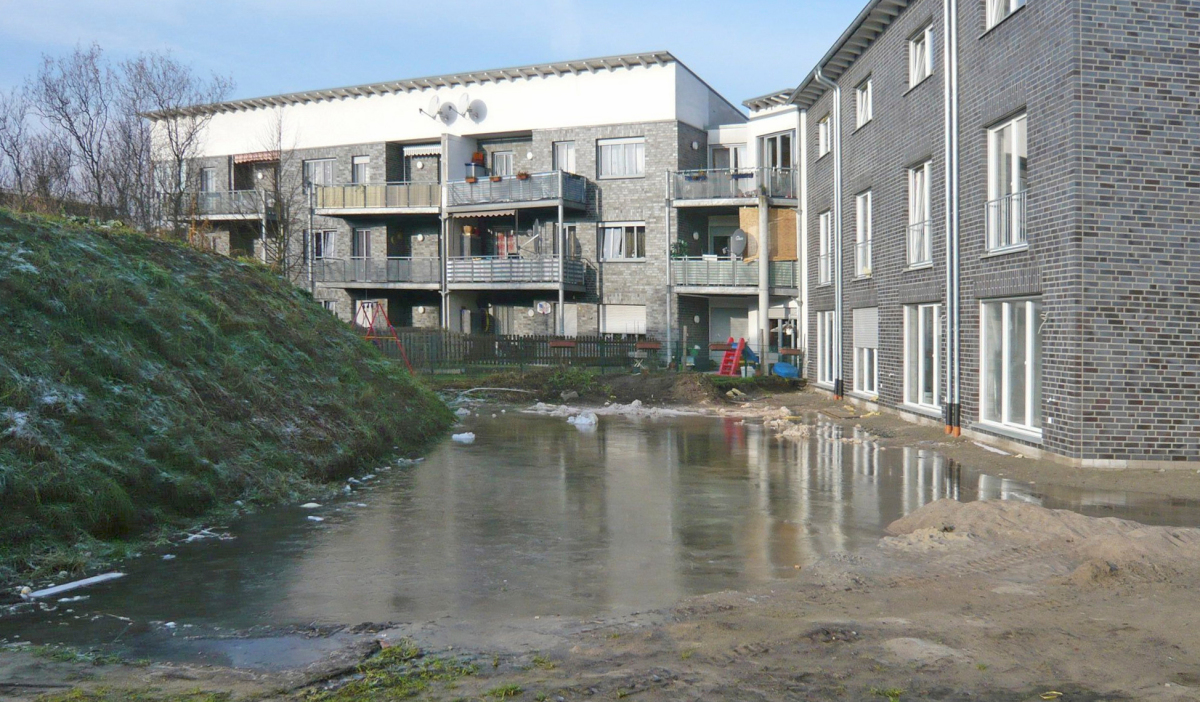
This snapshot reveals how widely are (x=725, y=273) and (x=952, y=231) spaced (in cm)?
1810

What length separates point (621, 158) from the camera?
35844 millimetres

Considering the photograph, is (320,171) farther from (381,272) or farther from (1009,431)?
(1009,431)

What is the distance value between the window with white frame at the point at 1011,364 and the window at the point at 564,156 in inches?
934

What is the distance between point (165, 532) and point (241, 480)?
1.63 metres

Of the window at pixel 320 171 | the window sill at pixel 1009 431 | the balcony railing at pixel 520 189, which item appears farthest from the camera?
the window at pixel 320 171

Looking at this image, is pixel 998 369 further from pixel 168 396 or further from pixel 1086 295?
pixel 168 396

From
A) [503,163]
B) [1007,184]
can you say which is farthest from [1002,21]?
[503,163]

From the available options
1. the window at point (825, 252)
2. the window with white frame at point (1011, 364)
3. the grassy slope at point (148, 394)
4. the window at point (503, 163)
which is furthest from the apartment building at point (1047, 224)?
the window at point (503, 163)

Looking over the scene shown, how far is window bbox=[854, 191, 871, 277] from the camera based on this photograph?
21.2 meters

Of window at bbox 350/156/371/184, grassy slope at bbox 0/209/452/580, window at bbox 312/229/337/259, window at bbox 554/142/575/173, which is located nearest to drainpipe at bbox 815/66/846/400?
grassy slope at bbox 0/209/452/580

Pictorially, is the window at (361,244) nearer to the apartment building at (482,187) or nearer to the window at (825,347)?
the apartment building at (482,187)

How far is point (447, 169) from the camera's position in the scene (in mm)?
36875

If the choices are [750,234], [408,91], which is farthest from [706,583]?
[408,91]

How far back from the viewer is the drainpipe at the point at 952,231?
15.2m
